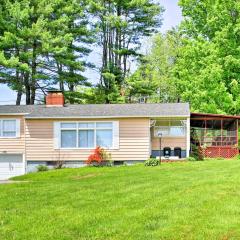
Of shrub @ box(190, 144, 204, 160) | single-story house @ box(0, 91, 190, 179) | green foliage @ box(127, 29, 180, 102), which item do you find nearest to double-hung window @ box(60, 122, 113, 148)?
single-story house @ box(0, 91, 190, 179)

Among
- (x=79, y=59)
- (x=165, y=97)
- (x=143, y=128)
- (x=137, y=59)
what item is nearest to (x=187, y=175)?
(x=143, y=128)

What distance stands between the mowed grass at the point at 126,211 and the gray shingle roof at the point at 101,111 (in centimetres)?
1080

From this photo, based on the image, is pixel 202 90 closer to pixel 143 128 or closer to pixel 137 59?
pixel 143 128

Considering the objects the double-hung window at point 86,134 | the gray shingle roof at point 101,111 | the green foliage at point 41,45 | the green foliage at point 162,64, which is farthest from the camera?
the green foliage at point 162,64

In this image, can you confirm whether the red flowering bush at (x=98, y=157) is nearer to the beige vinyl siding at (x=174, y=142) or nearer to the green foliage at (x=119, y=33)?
the beige vinyl siding at (x=174, y=142)

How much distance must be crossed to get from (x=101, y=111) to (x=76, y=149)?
2.44 metres

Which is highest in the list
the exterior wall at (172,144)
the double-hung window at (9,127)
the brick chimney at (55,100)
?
the brick chimney at (55,100)

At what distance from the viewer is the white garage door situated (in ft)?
84.7

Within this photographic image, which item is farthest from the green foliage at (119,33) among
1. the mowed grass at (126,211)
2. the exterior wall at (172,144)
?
the mowed grass at (126,211)

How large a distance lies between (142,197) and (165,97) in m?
37.0

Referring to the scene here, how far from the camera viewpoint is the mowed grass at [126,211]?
7.44 m

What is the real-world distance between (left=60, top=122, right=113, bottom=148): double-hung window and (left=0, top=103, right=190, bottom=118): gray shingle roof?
1.78ft

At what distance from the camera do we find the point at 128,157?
80.4 ft

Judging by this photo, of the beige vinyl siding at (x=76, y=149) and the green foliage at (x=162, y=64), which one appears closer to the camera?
the beige vinyl siding at (x=76, y=149)
